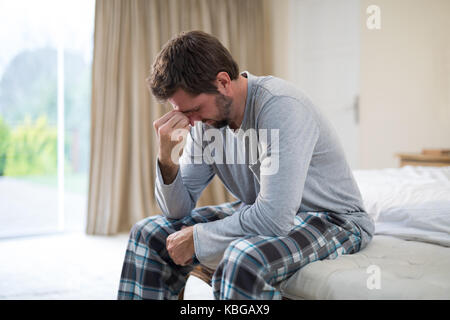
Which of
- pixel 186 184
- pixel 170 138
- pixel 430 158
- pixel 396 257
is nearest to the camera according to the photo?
pixel 396 257

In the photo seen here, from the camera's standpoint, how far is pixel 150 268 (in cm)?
127

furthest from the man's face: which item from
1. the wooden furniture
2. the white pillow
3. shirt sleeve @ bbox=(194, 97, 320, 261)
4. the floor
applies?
the wooden furniture

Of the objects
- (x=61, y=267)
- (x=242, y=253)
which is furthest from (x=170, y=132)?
(x=61, y=267)

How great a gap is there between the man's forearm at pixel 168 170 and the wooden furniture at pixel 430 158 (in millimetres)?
2198

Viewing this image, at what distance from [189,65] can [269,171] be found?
369 mm

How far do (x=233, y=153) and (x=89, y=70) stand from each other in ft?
8.99

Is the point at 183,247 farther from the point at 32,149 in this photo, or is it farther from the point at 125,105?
the point at 32,149

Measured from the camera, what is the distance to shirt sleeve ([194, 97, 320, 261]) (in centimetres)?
108

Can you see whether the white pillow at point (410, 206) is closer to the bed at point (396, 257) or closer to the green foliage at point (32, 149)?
the bed at point (396, 257)

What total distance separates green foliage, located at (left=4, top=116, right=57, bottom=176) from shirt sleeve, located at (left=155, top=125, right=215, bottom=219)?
2474 millimetres

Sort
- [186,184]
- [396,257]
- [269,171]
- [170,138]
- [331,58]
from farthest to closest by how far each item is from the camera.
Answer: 1. [331,58]
2. [186,184]
3. [170,138]
4. [396,257]
5. [269,171]

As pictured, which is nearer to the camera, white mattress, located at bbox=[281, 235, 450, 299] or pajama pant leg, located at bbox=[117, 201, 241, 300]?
white mattress, located at bbox=[281, 235, 450, 299]

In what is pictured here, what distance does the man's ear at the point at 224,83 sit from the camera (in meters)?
1.23

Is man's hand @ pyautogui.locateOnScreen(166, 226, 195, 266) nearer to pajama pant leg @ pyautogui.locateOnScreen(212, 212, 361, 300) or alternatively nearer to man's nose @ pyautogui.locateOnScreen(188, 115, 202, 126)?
pajama pant leg @ pyautogui.locateOnScreen(212, 212, 361, 300)
